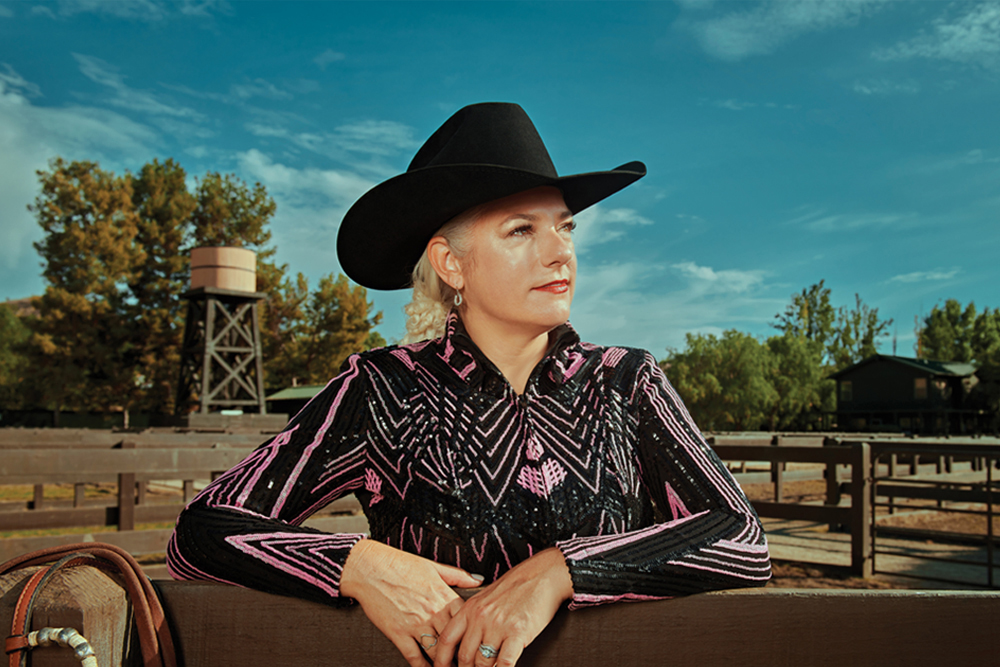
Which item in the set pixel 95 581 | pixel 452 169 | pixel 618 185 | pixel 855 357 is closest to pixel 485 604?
pixel 95 581

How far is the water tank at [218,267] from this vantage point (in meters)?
23.7

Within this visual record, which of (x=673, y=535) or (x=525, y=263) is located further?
(x=525, y=263)

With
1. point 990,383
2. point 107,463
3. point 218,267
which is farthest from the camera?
point 990,383

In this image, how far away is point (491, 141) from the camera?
5.33 feet

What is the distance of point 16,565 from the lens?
1.15m

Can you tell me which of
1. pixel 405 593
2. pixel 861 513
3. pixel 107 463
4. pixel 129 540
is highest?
pixel 405 593

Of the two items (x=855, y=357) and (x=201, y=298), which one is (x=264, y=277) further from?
(x=855, y=357)

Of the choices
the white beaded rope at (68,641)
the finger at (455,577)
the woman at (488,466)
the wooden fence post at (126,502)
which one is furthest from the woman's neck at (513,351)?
the wooden fence post at (126,502)

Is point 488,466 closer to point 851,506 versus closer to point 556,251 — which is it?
point 556,251

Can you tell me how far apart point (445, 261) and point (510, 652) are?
3.19 ft

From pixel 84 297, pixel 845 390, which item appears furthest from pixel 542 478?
pixel 845 390

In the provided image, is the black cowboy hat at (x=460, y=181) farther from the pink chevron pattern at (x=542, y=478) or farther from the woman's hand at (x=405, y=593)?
the woman's hand at (x=405, y=593)

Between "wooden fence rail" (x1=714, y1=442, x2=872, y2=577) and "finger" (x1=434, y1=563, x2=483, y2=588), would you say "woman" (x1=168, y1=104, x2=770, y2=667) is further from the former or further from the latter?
"wooden fence rail" (x1=714, y1=442, x2=872, y2=577)

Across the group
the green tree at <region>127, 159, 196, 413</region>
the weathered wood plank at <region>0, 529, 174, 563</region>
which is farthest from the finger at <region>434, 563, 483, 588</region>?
the green tree at <region>127, 159, 196, 413</region>
